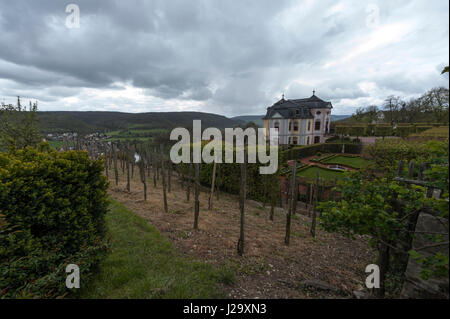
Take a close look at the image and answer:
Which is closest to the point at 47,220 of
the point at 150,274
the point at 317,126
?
the point at 150,274

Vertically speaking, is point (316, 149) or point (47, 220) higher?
point (316, 149)

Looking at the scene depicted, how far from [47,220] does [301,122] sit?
39.9m

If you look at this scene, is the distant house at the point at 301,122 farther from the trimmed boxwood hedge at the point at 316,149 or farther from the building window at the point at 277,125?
the trimmed boxwood hedge at the point at 316,149

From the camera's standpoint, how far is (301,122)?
1459 inches

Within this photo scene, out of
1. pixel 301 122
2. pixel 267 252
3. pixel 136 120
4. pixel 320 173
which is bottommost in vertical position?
pixel 267 252

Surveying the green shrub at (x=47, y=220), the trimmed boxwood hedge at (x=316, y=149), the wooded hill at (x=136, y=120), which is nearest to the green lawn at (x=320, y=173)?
the trimmed boxwood hedge at (x=316, y=149)

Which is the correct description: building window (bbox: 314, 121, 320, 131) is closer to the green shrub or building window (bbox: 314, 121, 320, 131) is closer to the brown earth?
the brown earth

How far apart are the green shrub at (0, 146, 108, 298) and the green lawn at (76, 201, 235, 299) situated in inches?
17.0

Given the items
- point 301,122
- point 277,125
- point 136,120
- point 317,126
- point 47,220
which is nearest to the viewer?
point 47,220

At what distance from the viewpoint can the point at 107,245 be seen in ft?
11.7

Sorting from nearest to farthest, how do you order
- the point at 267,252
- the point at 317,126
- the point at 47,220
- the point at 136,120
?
the point at 47,220 < the point at 267,252 < the point at 317,126 < the point at 136,120

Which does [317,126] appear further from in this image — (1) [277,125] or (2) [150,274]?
(2) [150,274]

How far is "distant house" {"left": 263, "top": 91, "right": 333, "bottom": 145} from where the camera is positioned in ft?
122
